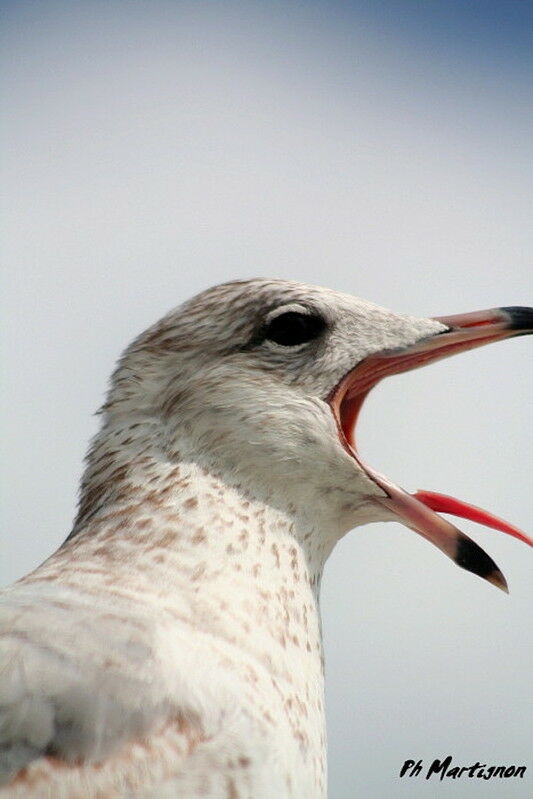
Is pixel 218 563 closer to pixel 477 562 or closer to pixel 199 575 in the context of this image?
pixel 199 575

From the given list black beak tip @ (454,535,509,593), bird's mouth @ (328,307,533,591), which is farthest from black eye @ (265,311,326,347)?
black beak tip @ (454,535,509,593)

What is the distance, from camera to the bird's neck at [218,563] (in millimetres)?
3709

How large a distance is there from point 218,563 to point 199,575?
10cm

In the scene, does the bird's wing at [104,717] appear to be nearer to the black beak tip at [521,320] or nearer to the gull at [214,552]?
the gull at [214,552]

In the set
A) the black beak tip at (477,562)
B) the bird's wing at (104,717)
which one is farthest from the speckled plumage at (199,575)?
the black beak tip at (477,562)

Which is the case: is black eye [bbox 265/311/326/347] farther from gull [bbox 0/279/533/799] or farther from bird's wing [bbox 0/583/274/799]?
bird's wing [bbox 0/583/274/799]

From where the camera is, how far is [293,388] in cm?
457

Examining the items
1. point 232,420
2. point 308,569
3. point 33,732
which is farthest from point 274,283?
point 33,732

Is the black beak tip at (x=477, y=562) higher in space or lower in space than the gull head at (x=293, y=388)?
lower

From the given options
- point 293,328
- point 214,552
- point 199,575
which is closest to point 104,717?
point 199,575

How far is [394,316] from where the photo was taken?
4797 mm

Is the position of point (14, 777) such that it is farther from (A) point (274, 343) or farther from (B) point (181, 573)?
(A) point (274, 343)

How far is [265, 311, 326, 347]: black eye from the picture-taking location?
15.2ft

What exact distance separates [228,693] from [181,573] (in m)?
0.53
